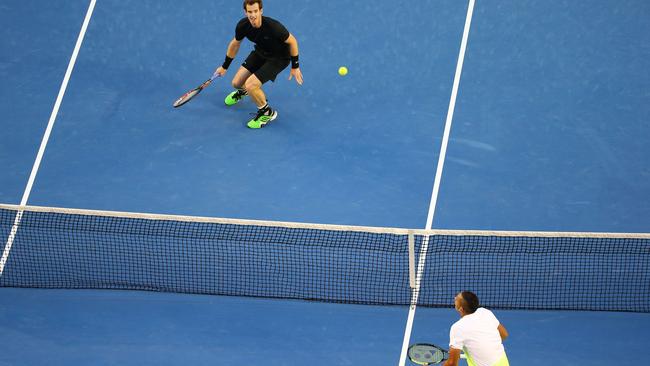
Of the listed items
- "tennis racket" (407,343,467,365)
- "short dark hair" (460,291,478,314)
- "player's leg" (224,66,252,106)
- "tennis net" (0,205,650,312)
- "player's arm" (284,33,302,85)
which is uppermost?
"player's arm" (284,33,302,85)

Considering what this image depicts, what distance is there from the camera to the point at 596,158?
1163 cm

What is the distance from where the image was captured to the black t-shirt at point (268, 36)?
11.4 meters

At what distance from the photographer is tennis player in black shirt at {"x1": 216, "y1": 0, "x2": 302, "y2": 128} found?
11.4 metres

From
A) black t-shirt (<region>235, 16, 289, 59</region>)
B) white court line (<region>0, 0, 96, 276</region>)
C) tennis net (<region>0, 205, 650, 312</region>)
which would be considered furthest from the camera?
black t-shirt (<region>235, 16, 289, 59</region>)

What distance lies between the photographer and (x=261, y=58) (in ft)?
39.0

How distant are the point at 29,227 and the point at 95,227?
2.20 ft

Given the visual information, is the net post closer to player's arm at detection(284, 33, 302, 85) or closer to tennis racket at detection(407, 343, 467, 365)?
tennis racket at detection(407, 343, 467, 365)

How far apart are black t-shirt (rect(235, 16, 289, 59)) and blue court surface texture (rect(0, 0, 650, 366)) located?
2.78 feet

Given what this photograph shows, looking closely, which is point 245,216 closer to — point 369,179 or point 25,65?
point 369,179

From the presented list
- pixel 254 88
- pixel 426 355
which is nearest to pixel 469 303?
pixel 426 355

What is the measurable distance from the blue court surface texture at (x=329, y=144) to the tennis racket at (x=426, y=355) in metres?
1.74

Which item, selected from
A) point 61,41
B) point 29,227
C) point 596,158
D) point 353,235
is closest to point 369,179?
point 353,235

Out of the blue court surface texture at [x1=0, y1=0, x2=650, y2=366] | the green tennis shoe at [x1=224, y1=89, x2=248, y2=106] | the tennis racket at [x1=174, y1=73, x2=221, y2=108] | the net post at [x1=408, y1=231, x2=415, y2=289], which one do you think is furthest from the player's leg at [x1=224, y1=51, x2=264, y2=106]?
the net post at [x1=408, y1=231, x2=415, y2=289]

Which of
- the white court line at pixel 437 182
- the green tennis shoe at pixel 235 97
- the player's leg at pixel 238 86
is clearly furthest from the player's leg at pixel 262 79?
the white court line at pixel 437 182
